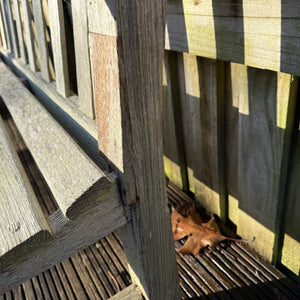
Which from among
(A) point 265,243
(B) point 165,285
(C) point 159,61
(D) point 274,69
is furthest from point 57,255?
(A) point 265,243

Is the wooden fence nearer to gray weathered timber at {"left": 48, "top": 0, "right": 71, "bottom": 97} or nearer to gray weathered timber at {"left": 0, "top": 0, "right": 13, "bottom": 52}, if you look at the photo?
gray weathered timber at {"left": 48, "top": 0, "right": 71, "bottom": 97}

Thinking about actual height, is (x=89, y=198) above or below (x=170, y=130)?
above

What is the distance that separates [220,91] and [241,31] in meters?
0.35

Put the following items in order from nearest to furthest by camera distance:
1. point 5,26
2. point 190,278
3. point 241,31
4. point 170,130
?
1. point 241,31
2. point 190,278
3. point 170,130
4. point 5,26

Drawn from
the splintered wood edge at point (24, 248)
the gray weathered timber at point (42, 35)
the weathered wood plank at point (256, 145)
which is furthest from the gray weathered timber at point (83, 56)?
the weathered wood plank at point (256, 145)

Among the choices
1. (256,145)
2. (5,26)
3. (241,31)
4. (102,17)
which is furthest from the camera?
(5,26)

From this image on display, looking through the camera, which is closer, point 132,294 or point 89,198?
point 89,198

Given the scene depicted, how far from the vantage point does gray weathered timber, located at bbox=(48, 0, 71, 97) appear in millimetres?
1076

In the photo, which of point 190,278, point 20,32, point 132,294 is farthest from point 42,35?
point 190,278

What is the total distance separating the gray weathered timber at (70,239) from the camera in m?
0.78

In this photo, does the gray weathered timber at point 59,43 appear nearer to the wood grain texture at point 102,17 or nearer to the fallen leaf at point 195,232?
the wood grain texture at point 102,17

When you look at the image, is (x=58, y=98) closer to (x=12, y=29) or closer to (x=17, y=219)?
(x=17, y=219)

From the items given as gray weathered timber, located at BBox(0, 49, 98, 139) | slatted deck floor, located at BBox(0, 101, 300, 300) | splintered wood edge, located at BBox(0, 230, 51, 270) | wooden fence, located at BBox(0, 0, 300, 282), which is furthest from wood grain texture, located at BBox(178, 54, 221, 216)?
splintered wood edge, located at BBox(0, 230, 51, 270)

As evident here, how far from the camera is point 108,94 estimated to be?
75 cm
